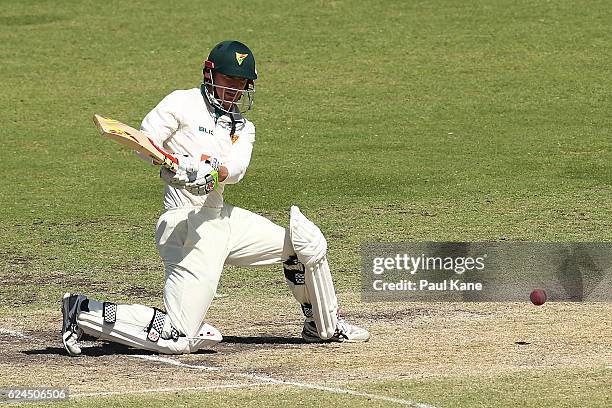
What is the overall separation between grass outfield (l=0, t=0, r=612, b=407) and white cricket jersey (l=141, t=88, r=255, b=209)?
1024 millimetres

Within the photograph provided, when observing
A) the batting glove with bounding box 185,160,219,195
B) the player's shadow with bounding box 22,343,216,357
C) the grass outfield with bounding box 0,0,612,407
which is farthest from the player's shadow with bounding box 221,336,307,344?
the batting glove with bounding box 185,160,219,195

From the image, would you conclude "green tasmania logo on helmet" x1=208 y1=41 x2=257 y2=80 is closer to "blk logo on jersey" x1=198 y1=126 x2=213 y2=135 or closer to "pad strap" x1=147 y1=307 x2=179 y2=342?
"blk logo on jersey" x1=198 y1=126 x2=213 y2=135

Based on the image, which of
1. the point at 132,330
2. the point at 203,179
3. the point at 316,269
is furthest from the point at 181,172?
the point at 316,269

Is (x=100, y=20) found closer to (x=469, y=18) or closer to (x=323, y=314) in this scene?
(x=469, y=18)

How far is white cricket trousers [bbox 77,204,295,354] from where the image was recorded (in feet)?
29.0

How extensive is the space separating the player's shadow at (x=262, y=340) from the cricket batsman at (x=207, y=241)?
0.14 m

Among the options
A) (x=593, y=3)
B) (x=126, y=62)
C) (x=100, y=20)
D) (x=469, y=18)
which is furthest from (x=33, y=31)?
(x=593, y=3)

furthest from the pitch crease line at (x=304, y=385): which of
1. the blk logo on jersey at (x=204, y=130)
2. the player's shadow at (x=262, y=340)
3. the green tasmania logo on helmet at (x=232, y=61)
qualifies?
the green tasmania logo on helmet at (x=232, y=61)

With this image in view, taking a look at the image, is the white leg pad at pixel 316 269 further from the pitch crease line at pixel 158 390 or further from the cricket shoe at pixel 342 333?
the pitch crease line at pixel 158 390

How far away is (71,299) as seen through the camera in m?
8.84

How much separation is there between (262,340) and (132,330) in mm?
983

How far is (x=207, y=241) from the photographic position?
8969 millimetres

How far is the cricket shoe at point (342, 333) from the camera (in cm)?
927

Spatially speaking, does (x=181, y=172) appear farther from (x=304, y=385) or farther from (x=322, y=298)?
(x=304, y=385)
